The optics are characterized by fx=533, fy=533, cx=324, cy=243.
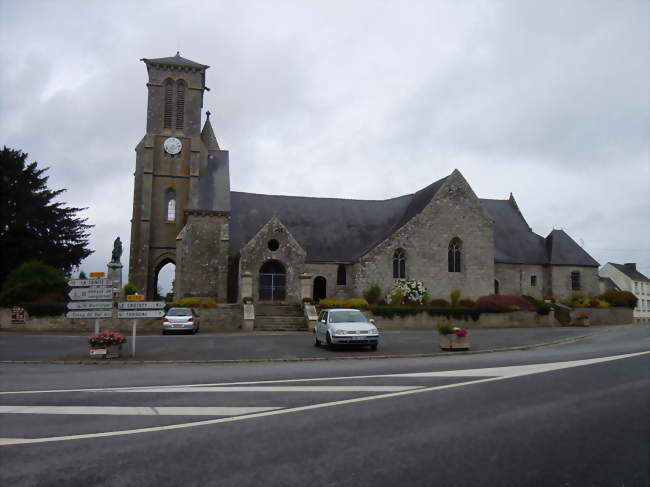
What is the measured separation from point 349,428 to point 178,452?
6.22 ft

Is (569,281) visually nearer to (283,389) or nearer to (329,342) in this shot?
(329,342)

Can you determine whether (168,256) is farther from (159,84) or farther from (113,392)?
(113,392)

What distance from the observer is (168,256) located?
118 feet

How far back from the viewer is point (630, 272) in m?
69.9

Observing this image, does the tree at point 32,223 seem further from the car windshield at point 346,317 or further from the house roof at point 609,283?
the house roof at point 609,283

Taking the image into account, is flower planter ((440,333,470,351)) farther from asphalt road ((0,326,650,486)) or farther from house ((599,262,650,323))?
house ((599,262,650,323))

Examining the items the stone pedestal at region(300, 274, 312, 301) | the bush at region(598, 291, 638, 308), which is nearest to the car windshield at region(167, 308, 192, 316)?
the stone pedestal at region(300, 274, 312, 301)

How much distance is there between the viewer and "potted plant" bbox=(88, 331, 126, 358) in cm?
1503

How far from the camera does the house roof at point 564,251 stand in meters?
38.7

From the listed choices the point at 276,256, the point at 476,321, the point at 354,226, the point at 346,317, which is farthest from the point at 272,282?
the point at 346,317

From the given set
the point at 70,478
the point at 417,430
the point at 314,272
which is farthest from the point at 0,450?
the point at 314,272

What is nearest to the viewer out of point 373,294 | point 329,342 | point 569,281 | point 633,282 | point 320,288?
point 329,342

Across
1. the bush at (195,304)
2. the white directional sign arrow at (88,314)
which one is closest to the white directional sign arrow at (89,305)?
the white directional sign arrow at (88,314)

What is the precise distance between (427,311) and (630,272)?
180 feet
